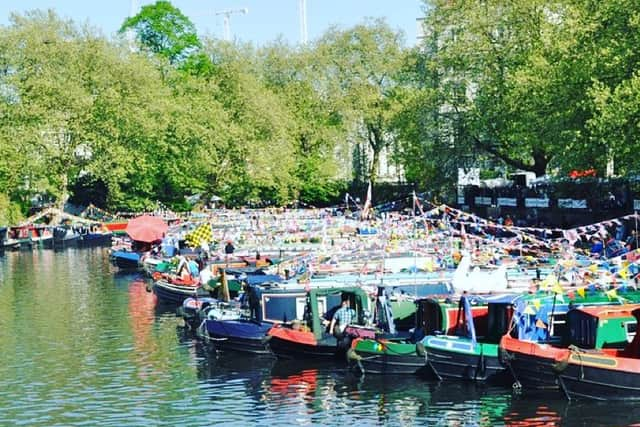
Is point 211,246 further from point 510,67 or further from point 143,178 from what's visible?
point 143,178

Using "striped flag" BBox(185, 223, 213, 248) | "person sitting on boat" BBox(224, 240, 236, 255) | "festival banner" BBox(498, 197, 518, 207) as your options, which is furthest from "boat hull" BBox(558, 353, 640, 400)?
"festival banner" BBox(498, 197, 518, 207)

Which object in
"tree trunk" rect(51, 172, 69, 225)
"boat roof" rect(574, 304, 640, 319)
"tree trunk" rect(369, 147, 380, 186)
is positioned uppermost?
"tree trunk" rect(369, 147, 380, 186)

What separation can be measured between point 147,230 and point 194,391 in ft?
128

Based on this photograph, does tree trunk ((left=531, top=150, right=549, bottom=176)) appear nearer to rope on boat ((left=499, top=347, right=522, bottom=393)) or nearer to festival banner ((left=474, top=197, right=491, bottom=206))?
festival banner ((left=474, top=197, right=491, bottom=206))

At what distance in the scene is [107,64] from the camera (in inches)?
3354

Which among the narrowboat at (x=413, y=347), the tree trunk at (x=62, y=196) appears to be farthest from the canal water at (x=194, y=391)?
the tree trunk at (x=62, y=196)

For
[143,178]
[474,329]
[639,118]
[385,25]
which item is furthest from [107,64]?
[474,329]

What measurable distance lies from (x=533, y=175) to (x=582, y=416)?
49.7 m

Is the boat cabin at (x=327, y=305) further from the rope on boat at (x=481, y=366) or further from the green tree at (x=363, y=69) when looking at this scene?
the green tree at (x=363, y=69)

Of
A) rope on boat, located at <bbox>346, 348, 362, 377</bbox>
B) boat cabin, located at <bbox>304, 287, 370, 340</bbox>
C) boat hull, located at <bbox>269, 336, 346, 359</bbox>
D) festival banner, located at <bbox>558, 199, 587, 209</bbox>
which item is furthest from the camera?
festival banner, located at <bbox>558, 199, 587, 209</bbox>

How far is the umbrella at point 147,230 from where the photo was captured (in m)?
68.7

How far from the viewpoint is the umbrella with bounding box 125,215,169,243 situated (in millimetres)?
68688

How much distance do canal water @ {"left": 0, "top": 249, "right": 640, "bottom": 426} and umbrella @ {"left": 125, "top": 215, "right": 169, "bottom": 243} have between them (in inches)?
976

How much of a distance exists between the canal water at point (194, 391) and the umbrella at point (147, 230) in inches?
976
